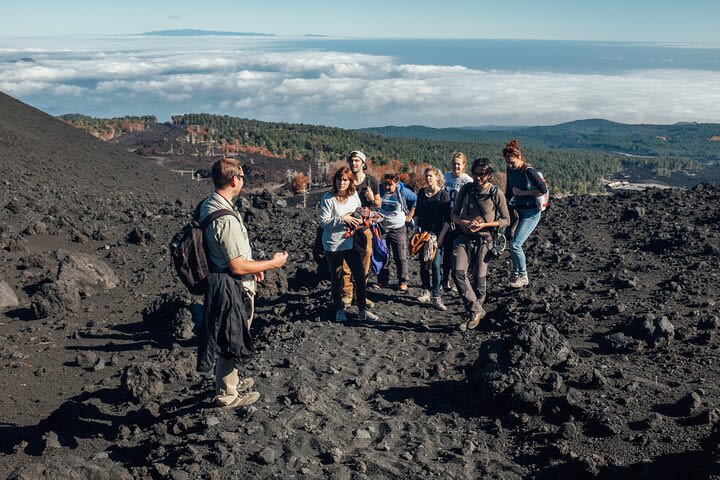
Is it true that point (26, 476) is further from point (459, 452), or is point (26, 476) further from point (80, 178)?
point (80, 178)

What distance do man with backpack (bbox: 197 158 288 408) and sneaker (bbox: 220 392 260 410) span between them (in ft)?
1.56

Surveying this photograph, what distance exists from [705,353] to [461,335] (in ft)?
8.90

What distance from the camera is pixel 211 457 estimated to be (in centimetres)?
493

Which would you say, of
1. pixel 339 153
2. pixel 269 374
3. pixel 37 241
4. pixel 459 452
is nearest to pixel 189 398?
pixel 269 374

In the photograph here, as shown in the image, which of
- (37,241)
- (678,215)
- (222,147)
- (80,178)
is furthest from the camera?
(222,147)

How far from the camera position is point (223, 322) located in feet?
16.8

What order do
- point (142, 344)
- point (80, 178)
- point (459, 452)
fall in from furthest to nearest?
point (80, 178) → point (142, 344) → point (459, 452)

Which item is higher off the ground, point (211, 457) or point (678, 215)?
point (678, 215)

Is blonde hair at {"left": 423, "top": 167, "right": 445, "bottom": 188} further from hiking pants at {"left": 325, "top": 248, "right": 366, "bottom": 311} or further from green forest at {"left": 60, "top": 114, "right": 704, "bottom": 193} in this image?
green forest at {"left": 60, "top": 114, "right": 704, "bottom": 193}

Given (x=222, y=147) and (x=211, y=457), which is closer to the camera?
(x=211, y=457)

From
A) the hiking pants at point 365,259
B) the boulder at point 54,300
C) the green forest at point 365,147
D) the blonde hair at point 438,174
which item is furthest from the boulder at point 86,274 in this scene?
the green forest at point 365,147

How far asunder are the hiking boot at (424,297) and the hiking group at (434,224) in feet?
0.06

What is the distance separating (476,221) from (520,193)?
56.4 inches


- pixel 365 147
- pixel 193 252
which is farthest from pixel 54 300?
pixel 365 147
